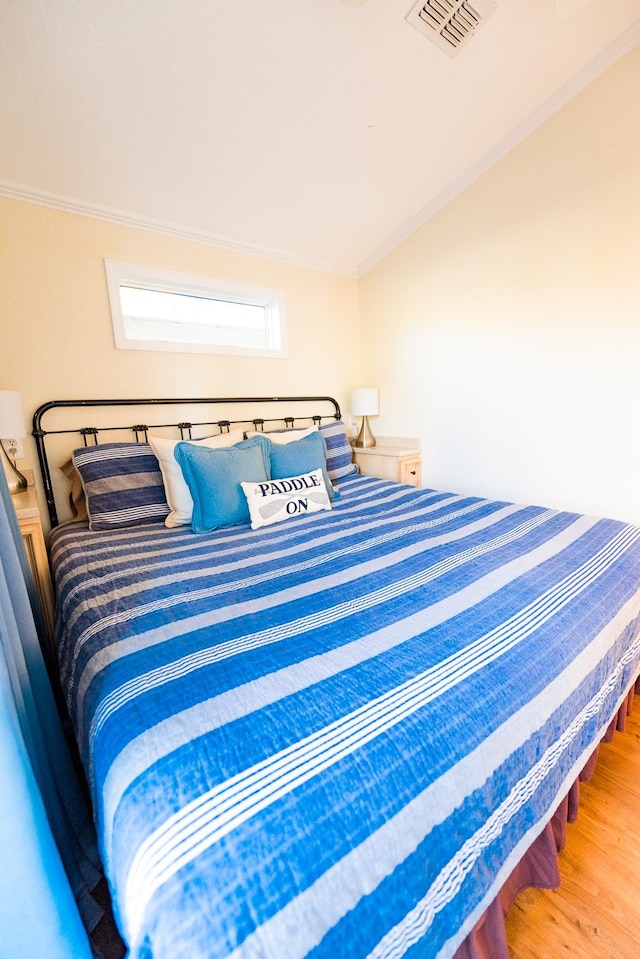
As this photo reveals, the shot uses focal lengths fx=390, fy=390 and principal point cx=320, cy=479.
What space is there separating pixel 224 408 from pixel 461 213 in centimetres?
204

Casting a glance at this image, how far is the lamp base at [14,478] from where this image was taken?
1.84m

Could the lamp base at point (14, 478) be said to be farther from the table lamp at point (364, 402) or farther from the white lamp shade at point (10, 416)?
the table lamp at point (364, 402)

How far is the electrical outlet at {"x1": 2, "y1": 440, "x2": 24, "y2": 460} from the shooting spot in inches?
75.1

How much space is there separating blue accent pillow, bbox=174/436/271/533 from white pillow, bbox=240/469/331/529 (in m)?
0.05

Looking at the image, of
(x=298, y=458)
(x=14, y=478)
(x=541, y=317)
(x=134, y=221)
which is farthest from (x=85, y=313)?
(x=541, y=317)

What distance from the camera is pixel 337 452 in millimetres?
2719

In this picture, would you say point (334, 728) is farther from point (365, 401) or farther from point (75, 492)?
point (365, 401)

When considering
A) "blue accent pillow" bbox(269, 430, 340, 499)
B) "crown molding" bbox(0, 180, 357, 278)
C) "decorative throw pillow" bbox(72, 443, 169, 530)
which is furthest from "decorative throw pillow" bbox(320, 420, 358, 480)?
"crown molding" bbox(0, 180, 357, 278)

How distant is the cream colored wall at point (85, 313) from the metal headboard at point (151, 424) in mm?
50

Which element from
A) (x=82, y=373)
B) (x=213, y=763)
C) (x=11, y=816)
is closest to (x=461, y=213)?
(x=82, y=373)

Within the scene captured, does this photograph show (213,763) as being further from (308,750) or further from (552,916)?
(552,916)

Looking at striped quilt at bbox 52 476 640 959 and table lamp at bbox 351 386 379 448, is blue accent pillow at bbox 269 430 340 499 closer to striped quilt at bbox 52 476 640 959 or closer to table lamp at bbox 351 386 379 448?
striped quilt at bbox 52 476 640 959

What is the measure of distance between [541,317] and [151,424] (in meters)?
2.42

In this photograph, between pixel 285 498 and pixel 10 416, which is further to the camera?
pixel 285 498
